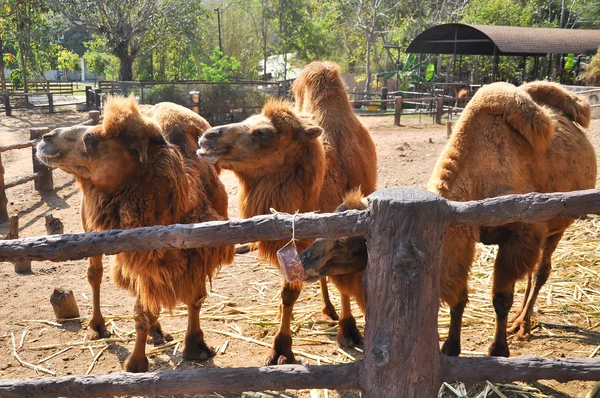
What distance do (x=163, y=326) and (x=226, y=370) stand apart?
2.67 meters

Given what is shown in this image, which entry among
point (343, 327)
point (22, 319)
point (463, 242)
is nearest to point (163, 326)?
point (22, 319)

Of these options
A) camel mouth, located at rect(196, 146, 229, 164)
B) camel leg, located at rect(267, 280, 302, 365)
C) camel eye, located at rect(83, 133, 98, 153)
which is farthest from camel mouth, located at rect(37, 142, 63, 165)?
camel leg, located at rect(267, 280, 302, 365)

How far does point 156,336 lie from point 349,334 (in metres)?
1.65

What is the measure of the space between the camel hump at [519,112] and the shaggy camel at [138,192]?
2.31 metres

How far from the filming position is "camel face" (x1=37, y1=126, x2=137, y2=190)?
3.81 meters

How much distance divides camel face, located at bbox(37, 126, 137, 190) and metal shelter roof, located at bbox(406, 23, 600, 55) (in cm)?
2113

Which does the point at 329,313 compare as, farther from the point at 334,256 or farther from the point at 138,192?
the point at 334,256

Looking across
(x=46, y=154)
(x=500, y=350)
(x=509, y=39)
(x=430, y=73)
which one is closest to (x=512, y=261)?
(x=500, y=350)

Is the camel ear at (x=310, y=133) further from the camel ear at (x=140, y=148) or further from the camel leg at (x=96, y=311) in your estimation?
the camel leg at (x=96, y=311)

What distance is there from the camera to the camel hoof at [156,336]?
466 cm

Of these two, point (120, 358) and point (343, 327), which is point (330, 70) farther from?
point (120, 358)

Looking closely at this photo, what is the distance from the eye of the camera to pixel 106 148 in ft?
12.5

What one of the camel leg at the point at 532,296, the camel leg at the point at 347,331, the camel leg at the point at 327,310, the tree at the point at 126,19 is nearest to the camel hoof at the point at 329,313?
the camel leg at the point at 327,310

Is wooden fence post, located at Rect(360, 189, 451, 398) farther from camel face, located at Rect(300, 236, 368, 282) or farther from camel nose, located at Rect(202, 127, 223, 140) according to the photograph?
camel nose, located at Rect(202, 127, 223, 140)
